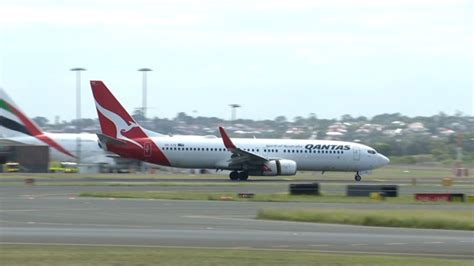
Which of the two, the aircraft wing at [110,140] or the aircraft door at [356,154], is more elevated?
the aircraft wing at [110,140]

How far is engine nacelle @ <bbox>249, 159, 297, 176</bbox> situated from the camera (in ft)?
205

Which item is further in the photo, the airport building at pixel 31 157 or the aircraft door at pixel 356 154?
the airport building at pixel 31 157

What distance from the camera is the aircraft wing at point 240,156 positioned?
6166 centimetres

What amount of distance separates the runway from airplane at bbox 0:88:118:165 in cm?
4400

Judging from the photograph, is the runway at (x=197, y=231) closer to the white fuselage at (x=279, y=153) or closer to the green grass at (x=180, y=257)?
the green grass at (x=180, y=257)

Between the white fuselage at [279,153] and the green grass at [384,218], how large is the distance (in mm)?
30538

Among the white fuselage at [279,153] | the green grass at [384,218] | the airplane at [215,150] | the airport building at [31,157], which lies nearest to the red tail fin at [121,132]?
the airplane at [215,150]

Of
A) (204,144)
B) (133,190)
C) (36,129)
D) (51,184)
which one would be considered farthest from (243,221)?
(36,129)

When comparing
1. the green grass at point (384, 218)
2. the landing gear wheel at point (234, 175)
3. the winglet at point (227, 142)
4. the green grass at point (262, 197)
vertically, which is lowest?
the green grass at point (384, 218)

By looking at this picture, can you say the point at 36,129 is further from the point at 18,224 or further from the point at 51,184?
the point at 18,224

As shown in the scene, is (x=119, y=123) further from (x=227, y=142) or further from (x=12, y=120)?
(x=12, y=120)

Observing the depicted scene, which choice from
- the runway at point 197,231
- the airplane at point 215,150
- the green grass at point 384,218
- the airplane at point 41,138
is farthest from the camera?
the airplane at point 41,138

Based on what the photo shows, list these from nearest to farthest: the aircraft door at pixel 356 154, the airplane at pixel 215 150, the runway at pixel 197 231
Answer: the runway at pixel 197 231 → the airplane at pixel 215 150 → the aircraft door at pixel 356 154

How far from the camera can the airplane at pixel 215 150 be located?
6269 centimetres
